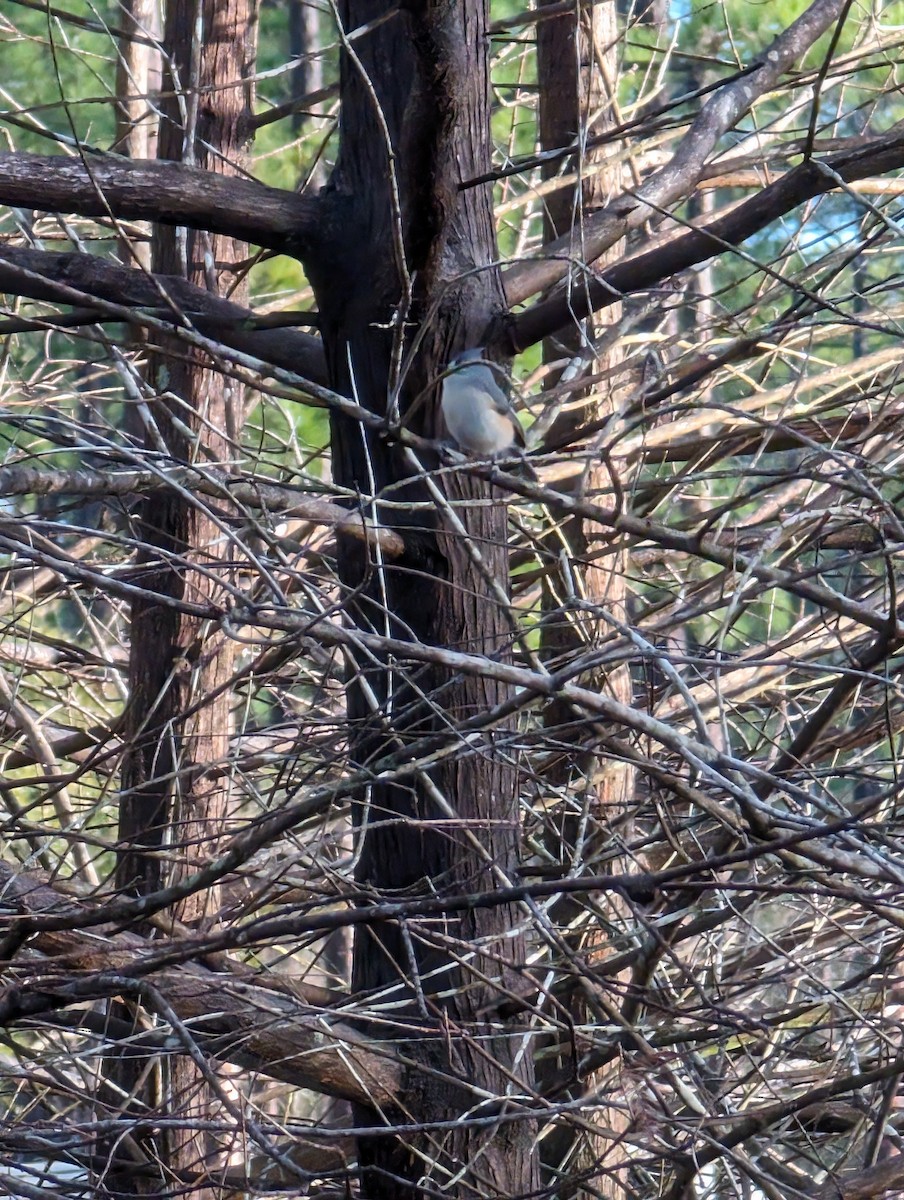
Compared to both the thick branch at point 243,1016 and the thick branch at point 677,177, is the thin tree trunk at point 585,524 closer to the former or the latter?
the thick branch at point 677,177

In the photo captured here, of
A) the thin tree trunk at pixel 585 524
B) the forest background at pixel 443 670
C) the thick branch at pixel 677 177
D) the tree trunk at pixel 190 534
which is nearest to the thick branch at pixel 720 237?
the forest background at pixel 443 670

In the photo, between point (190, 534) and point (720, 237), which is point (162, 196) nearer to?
point (720, 237)

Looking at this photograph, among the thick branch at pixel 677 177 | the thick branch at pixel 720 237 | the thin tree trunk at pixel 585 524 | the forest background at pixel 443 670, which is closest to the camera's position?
the forest background at pixel 443 670

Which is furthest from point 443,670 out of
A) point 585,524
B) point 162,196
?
point 585,524

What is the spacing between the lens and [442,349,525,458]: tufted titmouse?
344 centimetres

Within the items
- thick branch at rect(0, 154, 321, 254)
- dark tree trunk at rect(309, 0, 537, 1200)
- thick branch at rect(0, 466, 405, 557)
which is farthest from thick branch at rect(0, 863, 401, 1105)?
thick branch at rect(0, 154, 321, 254)

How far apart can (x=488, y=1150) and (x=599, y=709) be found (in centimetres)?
165

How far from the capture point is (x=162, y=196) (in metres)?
3.14

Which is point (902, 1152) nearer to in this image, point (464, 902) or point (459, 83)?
point (464, 902)


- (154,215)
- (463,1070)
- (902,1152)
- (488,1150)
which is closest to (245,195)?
(154,215)

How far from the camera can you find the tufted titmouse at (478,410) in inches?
135

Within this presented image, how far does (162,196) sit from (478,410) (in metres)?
→ 1.08

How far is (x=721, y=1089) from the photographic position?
11.2ft

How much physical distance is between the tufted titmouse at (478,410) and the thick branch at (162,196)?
1.81 feet
